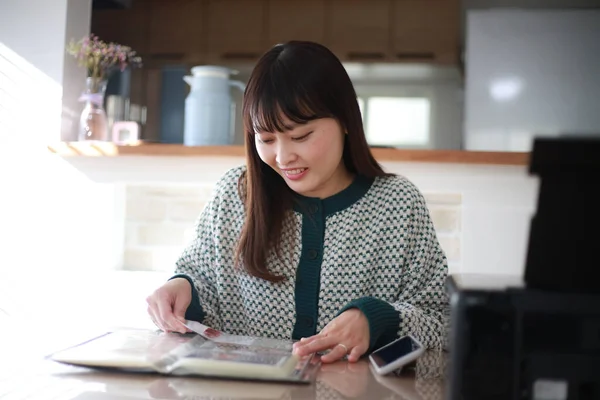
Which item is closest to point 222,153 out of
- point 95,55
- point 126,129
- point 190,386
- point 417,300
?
point 126,129

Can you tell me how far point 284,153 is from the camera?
1.06 m

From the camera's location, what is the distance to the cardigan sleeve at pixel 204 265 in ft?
3.64

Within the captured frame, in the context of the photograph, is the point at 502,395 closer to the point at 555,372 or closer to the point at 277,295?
the point at 555,372

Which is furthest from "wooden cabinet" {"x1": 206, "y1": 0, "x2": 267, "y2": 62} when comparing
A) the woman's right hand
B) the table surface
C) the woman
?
the table surface

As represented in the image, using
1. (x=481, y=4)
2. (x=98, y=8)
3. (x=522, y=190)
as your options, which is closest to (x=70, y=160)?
(x=98, y=8)

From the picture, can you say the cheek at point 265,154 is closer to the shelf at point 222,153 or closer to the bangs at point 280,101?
the bangs at point 280,101

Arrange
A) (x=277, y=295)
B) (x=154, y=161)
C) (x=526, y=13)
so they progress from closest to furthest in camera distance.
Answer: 1. (x=277, y=295)
2. (x=154, y=161)
3. (x=526, y=13)

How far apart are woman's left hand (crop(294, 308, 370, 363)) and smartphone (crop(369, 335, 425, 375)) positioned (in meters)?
0.04

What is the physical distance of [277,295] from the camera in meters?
1.13

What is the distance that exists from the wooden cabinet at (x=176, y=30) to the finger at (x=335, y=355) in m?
2.71

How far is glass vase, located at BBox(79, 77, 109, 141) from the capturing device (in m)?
2.32

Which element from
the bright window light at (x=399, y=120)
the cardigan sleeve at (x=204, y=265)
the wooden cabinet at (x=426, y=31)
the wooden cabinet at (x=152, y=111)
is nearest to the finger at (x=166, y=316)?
the cardigan sleeve at (x=204, y=265)

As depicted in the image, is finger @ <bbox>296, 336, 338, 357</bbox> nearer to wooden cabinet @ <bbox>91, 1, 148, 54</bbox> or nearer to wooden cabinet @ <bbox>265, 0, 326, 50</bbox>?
wooden cabinet @ <bbox>265, 0, 326, 50</bbox>

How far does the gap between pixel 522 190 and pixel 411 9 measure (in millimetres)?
1421
